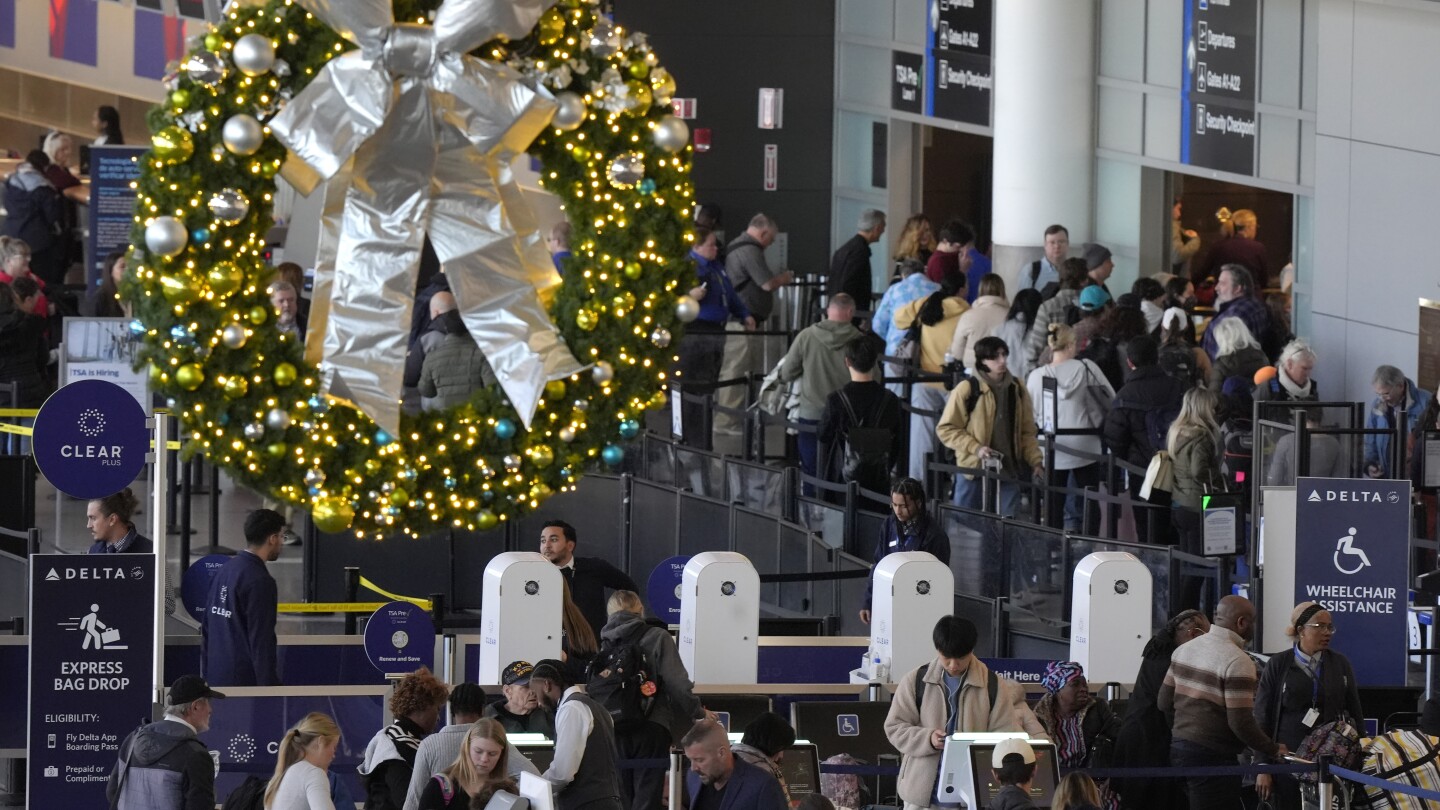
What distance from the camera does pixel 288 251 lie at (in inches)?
766

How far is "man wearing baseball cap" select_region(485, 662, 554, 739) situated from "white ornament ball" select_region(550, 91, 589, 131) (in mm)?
2184

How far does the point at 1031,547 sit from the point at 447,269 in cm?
326

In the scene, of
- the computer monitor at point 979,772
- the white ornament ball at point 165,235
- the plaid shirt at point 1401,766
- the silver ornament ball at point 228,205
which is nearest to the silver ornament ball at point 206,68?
the silver ornament ball at point 228,205

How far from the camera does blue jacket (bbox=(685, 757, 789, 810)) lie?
7.71 m

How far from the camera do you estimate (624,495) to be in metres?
14.2

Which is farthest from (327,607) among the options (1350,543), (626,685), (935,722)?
(1350,543)

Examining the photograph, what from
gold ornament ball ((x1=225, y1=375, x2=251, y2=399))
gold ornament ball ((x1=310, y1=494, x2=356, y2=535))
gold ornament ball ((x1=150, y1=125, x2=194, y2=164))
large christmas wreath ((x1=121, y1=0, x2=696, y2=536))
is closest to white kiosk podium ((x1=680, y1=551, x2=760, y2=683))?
large christmas wreath ((x1=121, y1=0, x2=696, y2=536))

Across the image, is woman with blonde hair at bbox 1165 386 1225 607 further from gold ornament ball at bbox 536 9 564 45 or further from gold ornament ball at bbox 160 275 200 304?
gold ornament ball at bbox 160 275 200 304

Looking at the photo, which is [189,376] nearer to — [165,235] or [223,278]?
[223,278]

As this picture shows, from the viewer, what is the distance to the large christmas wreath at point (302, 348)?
9.34 m

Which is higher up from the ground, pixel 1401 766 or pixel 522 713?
pixel 522 713

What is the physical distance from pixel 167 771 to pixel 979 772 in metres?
2.74

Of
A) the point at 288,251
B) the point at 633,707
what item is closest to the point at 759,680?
the point at 633,707

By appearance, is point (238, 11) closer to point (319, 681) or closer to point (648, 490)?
point (319, 681)
